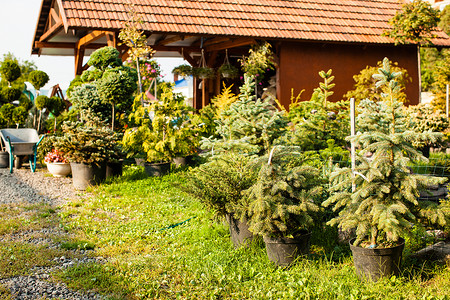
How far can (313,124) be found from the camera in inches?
299

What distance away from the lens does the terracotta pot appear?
29.8 ft

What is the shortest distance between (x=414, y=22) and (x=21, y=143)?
11.0m

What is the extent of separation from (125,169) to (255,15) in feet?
21.0

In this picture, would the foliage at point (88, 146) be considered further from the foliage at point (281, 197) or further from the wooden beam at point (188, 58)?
the wooden beam at point (188, 58)

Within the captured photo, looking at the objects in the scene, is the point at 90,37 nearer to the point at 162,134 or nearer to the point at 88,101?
the point at 88,101

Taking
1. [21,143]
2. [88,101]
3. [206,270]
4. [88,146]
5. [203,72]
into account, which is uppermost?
[203,72]

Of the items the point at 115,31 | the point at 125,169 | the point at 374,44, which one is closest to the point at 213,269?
the point at 125,169

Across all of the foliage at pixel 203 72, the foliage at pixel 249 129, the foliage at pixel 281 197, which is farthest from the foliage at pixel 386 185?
the foliage at pixel 203 72

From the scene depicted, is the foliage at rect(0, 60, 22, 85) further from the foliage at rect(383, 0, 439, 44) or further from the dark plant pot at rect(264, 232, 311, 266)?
the foliage at rect(383, 0, 439, 44)

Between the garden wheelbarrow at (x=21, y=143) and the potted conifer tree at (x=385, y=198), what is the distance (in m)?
7.57

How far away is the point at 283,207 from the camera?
417cm

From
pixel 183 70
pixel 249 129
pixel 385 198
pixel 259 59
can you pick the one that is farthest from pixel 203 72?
pixel 385 198

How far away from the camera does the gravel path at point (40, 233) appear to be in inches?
151

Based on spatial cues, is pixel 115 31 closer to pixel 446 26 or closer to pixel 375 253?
pixel 375 253
